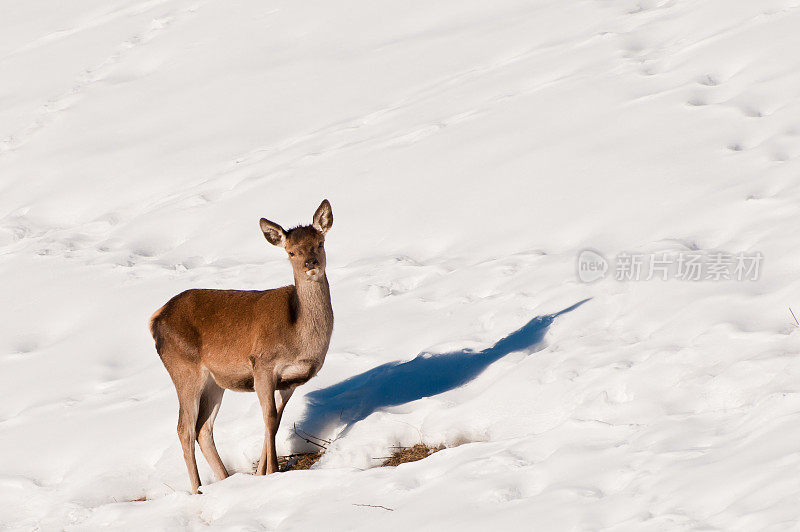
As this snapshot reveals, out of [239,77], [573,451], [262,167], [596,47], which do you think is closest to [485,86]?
[596,47]

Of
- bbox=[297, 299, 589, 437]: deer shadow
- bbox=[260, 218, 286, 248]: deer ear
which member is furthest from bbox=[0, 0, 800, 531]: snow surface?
bbox=[260, 218, 286, 248]: deer ear

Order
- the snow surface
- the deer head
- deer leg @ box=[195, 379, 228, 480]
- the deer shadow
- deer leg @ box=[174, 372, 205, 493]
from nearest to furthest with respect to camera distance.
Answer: the snow surface → the deer head → deer leg @ box=[174, 372, 205, 493] → deer leg @ box=[195, 379, 228, 480] → the deer shadow

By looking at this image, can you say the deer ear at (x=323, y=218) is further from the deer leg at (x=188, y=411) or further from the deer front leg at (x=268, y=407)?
the deer leg at (x=188, y=411)

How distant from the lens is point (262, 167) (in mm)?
16219

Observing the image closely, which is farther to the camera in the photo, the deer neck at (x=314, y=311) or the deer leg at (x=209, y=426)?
the deer leg at (x=209, y=426)

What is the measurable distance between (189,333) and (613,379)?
3474 millimetres

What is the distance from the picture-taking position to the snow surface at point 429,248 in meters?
7.12

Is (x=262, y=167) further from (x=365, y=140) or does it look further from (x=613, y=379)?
(x=613, y=379)

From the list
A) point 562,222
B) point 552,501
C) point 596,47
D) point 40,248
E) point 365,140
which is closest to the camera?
point 552,501

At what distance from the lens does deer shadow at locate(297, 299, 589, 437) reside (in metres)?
9.09

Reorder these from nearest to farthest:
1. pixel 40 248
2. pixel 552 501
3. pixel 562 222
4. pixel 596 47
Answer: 1. pixel 552 501
2. pixel 562 222
3. pixel 40 248
4. pixel 596 47

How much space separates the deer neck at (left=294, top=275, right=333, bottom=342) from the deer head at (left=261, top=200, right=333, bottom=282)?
69 mm

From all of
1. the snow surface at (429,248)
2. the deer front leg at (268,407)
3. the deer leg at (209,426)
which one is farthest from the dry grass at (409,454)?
the deer leg at (209,426)

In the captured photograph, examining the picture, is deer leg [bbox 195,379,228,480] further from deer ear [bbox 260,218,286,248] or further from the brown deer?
deer ear [bbox 260,218,286,248]
